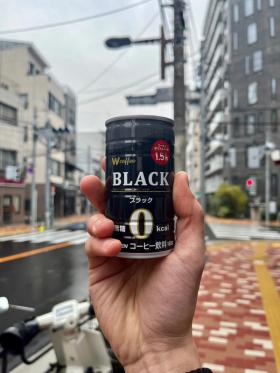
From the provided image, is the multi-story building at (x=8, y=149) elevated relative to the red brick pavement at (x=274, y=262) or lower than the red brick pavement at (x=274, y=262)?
elevated

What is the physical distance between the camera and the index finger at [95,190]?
4.26 feet

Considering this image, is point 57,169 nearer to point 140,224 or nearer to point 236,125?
point 236,125

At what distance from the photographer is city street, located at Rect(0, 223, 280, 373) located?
2.41m

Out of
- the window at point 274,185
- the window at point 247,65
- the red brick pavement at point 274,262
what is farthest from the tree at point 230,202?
the window at point 247,65

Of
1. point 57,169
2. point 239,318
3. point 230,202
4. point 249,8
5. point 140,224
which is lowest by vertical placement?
point 239,318

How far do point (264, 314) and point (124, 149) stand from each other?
175 inches

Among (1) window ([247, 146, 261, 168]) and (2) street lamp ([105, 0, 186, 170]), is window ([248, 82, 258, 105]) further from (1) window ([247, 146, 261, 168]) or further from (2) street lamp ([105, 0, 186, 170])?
(1) window ([247, 146, 261, 168])

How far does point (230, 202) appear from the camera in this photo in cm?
2533

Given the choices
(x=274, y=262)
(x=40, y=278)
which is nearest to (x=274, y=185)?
(x=274, y=262)

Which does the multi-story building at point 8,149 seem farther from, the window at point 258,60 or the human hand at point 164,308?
the window at point 258,60

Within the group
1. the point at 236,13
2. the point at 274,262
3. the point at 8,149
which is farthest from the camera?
the point at 274,262

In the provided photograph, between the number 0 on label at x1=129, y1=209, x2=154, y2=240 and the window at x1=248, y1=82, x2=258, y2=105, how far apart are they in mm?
1835

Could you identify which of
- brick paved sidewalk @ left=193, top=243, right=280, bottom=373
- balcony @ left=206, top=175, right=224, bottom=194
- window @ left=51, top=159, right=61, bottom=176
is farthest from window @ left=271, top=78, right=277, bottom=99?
balcony @ left=206, top=175, right=224, bottom=194

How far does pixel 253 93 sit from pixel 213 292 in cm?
410
